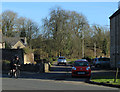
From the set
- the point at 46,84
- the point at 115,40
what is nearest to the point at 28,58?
the point at 115,40

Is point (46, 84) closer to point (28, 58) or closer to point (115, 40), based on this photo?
point (115, 40)

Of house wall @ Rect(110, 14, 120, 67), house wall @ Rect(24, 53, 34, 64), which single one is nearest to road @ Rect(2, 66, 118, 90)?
house wall @ Rect(110, 14, 120, 67)

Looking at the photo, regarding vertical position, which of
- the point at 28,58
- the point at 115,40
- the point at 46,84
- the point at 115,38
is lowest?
the point at 46,84

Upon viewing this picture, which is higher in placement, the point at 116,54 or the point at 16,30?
the point at 16,30

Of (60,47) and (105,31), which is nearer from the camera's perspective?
(60,47)

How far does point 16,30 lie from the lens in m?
63.3

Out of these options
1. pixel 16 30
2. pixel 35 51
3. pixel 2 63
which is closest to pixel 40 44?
pixel 35 51

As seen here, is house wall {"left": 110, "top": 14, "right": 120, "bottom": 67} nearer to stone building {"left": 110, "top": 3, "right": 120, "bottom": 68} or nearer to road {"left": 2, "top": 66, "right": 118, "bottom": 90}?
stone building {"left": 110, "top": 3, "right": 120, "bottom": 68}

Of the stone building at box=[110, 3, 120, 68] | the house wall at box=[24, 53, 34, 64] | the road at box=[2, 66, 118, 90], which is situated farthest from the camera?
the house wall at box=[24, 53, 34, 64]

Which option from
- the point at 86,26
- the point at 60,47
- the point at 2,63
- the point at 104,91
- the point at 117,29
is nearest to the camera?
the point at 104,91

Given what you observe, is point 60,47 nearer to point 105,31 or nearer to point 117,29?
point 117,29

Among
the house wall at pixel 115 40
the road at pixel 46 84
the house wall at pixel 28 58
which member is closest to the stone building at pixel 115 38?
the house wall at pixel 115 40

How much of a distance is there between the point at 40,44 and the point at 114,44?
1302 centimetres

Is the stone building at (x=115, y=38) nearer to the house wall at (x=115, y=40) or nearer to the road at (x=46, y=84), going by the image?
the house wall at (x=115, y=40)
